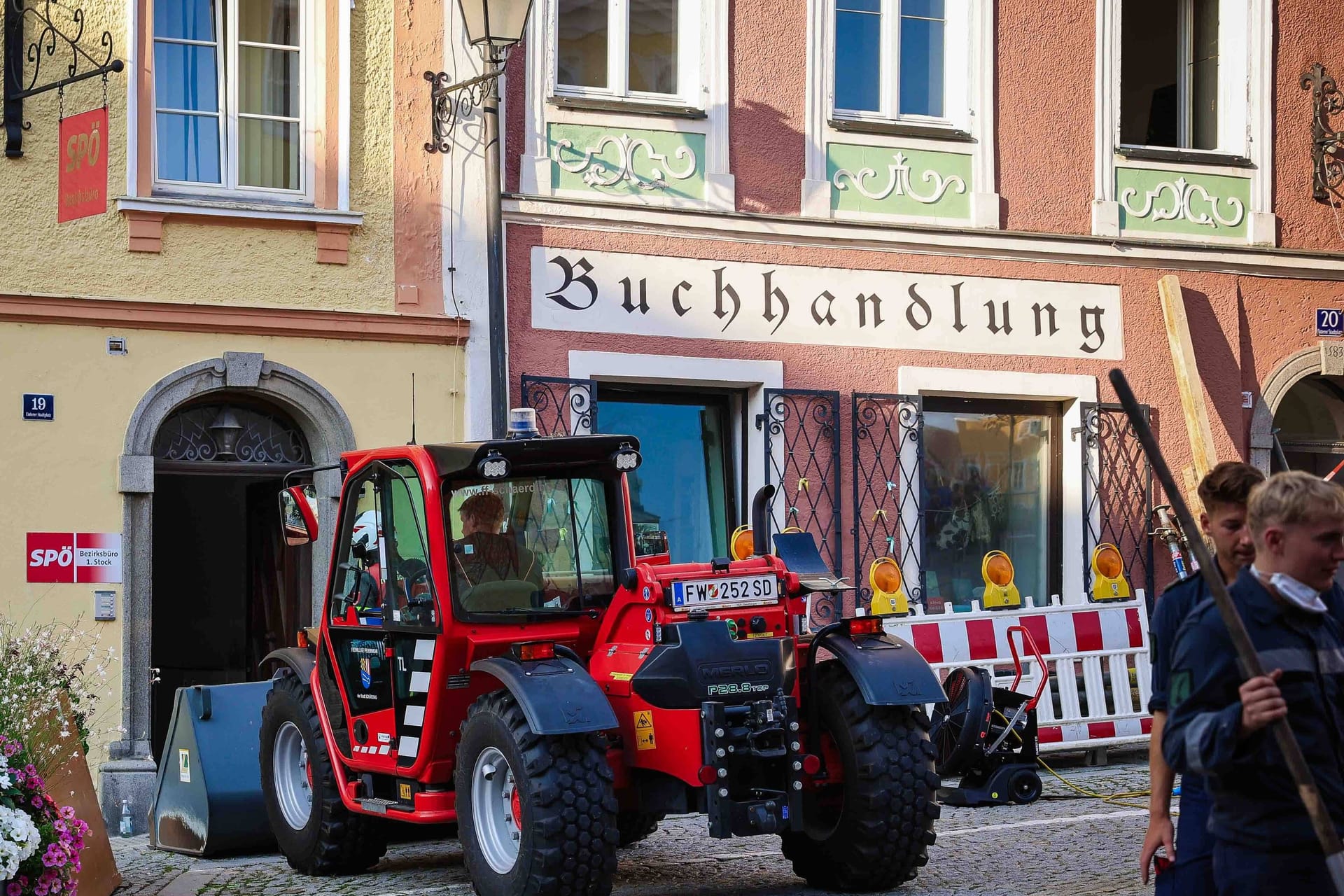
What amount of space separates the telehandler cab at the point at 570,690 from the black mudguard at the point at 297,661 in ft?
0.37

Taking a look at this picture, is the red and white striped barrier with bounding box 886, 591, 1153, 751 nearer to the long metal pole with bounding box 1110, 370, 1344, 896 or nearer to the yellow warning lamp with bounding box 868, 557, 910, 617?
the yellow warning lamp with bounding box 868, 557, 910, 617

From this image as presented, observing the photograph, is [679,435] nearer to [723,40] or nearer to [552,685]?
[723,40]

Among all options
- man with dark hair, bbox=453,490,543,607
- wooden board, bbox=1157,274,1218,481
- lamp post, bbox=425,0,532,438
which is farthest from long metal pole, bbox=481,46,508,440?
wooden board, bbox=1157,274,1218,481

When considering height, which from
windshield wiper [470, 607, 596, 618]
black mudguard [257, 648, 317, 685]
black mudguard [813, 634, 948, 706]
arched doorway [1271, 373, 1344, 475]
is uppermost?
arched doorway [1271, 373, 1344, 475]

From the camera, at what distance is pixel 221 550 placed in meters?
15.2

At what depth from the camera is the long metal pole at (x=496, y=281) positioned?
12.0m

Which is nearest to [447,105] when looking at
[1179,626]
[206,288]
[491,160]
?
[491,160]

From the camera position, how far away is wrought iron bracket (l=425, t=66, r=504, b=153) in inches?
481

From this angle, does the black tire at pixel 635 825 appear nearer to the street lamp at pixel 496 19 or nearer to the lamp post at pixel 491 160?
the lamp post at pixel 491 160

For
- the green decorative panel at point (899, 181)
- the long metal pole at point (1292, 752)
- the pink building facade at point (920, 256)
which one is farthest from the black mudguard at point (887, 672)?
the green decorative panel at point (899, 181)

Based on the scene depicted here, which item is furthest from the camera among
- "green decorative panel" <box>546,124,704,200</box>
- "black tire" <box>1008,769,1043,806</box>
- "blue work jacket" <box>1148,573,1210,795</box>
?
"green decorative panel" <box>546,124,704,200</box>

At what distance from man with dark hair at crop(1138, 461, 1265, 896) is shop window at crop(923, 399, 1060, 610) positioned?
9.07 m

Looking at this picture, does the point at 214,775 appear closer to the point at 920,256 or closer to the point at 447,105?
the point at 447,105

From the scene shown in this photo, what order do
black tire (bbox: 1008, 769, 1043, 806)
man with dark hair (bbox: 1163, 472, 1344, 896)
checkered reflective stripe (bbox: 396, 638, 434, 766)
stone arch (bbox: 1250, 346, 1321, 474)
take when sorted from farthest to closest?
stone arch (bbox: 1250, 346, 1321, 474) < black tire (bbox: 1008, 769, 1043, 806) < checkered reflective stripe (bbox: 396, 638, 434, 766) < man with dark hair (bbox: 1163, 472, 1344, 896)
